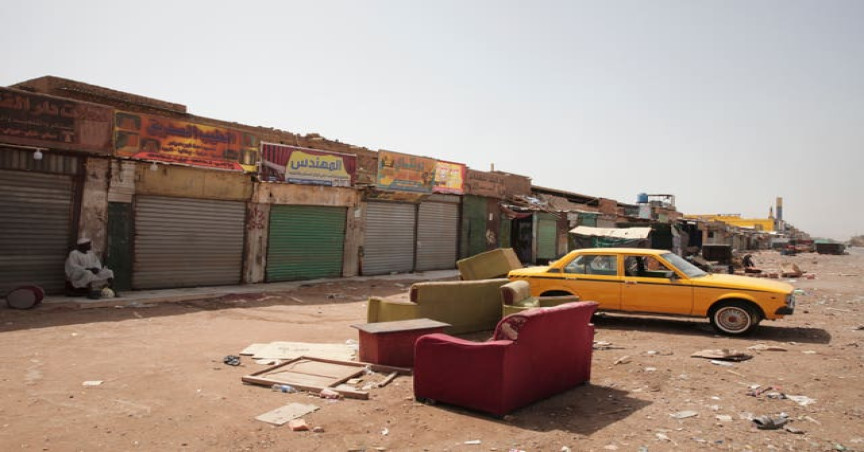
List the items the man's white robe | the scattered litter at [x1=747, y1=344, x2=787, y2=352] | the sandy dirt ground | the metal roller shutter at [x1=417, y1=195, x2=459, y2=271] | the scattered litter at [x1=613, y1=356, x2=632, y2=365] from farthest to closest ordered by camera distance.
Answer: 1. the metal roller shutter at [x1=417, y1=195, x2=459, y2=271]
2. the man's white robe
3. the scattered litter at [x1=747, y1=344, x2=787, y2=352]
4. the scattered litter at [x1=613, y1=356, x2=632, y2=365]
5. the sandy dirt ground

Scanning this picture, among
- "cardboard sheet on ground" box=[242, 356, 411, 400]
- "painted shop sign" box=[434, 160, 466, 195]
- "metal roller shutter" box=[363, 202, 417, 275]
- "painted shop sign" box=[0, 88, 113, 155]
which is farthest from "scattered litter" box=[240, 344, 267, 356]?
"painted shop sign" box=[434, 160, 466, 195]

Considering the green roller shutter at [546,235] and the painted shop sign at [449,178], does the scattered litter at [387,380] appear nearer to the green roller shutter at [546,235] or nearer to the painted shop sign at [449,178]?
the painted shop sign at [449,178]

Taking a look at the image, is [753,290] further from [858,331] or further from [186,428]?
[186,428]

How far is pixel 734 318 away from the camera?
359 inches

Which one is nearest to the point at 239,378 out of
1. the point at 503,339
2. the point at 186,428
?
the point at 186,428

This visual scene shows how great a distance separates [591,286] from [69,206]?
1131 centimetres

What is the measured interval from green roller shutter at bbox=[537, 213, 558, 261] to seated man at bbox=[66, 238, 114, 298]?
19804 mm

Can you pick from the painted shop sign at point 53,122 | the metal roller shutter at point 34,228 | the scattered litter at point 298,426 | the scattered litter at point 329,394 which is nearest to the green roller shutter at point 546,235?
the painted shop sign at point 53,122

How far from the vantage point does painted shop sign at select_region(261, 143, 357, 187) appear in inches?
599

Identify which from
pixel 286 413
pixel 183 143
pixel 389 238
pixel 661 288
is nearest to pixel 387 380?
pixel 286 413

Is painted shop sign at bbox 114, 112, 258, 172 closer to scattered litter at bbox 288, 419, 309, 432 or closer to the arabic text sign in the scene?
the arabic text sign

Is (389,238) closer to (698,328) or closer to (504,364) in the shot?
(698,328)

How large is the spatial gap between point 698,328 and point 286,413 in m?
8.10

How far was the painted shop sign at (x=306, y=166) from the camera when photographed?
599 inches
